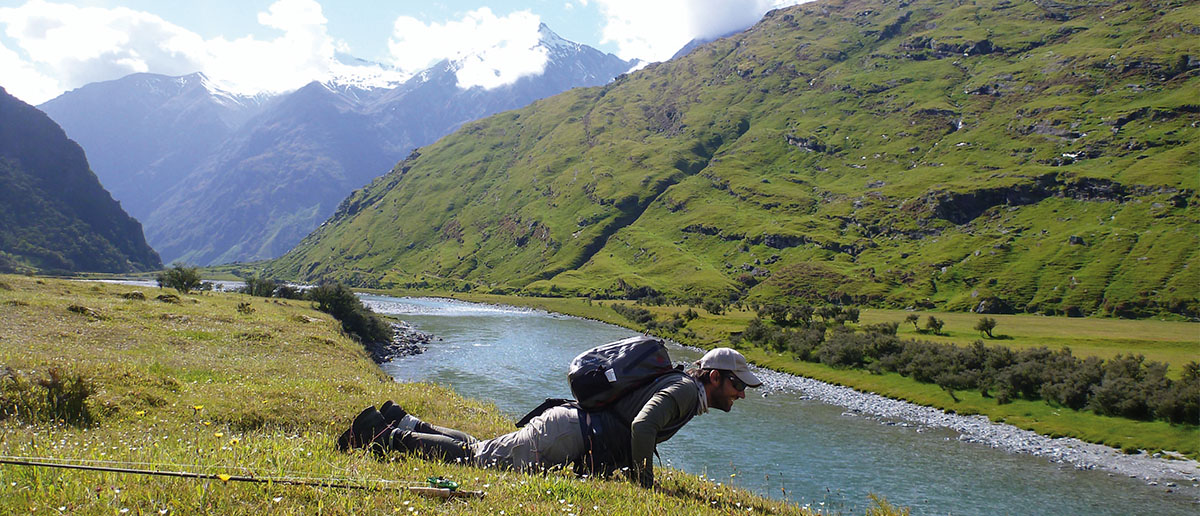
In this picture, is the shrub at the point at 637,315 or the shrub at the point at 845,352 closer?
the shrub at the point at 845,352

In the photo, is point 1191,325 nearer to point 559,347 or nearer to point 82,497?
point 559,347

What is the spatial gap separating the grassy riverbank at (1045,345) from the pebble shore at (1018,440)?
1.17 meters

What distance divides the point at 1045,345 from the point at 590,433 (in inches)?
3207

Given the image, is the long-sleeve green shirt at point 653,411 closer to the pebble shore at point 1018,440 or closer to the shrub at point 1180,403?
the pebble shore at point 1018,440

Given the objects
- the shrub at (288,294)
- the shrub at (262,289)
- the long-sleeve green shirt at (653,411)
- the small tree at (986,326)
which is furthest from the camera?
the shrub at (262,289)

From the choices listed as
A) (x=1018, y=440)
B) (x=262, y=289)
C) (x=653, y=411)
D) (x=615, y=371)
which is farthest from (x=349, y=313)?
(x=653, y=411)

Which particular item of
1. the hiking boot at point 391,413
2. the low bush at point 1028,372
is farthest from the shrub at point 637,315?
the hiking boot at point 391,413

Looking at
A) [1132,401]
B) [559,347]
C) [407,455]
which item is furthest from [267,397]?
[559,347]

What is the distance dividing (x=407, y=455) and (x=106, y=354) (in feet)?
63.7

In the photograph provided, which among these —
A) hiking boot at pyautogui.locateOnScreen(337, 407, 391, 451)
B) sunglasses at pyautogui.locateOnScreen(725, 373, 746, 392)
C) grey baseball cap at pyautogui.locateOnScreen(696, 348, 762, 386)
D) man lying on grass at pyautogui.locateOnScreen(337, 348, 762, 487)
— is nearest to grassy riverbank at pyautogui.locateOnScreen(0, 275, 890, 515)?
hiking boot at pyautogui.locateOnScreen(337, 407, 391, 451)

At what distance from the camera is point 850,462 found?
34875 millimetres

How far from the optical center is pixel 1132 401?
4209cm

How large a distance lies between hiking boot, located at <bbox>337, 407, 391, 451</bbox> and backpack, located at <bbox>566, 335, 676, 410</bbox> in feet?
9.11

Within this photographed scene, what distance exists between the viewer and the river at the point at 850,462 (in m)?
29.5
